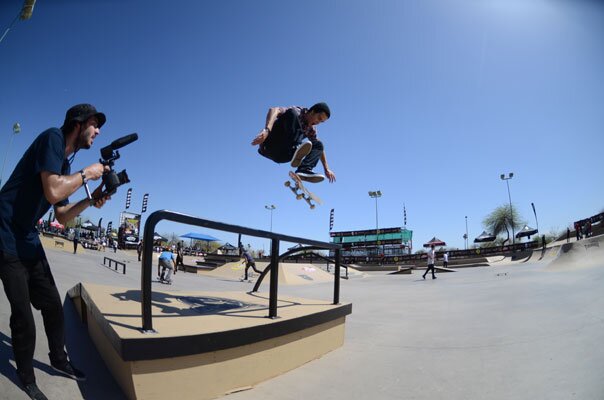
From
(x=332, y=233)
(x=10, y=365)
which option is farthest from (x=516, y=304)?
(x=332, y=233)

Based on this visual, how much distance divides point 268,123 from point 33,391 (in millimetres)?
3113

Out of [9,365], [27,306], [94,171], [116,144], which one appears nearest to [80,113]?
[116,144]

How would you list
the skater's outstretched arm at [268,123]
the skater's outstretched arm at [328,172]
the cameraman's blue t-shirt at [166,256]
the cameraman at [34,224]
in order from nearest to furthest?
1. the cameraman at [34,224]
2. the skater's outstretched arm at [268,123]
3. the skater's outstretched arm at [328,172]
4. the cameraman's blue t-shirt at [166,256]

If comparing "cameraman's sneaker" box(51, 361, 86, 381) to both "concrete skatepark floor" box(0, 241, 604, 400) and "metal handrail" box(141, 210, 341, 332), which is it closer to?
"concrete skatepark floor" box(0, 241, 604, 400)

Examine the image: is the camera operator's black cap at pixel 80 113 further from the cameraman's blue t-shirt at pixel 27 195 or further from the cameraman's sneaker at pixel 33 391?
the cameraman's sneaker at pixel 33 391

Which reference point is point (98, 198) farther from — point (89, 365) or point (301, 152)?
point (301, 152)

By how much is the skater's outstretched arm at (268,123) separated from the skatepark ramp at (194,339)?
1.42m

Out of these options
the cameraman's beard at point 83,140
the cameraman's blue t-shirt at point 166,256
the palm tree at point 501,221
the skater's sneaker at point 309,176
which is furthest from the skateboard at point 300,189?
the palm tree at point 501,221

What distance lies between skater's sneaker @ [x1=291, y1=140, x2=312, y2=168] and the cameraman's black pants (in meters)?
2.97

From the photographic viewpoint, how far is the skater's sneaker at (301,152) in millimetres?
4137

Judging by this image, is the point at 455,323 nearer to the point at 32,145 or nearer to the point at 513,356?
the point at 513,356

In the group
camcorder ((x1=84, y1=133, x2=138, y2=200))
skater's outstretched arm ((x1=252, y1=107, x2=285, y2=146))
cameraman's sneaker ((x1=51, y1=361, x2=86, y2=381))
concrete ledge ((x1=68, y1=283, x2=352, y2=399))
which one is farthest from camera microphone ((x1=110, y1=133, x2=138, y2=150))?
skater's outstretched arm ((x1=252, y1=107, x2=285, y2=146))

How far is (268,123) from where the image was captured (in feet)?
12.3

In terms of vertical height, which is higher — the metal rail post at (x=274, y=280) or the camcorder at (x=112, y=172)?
the camcorder at (x=112, y=172)
